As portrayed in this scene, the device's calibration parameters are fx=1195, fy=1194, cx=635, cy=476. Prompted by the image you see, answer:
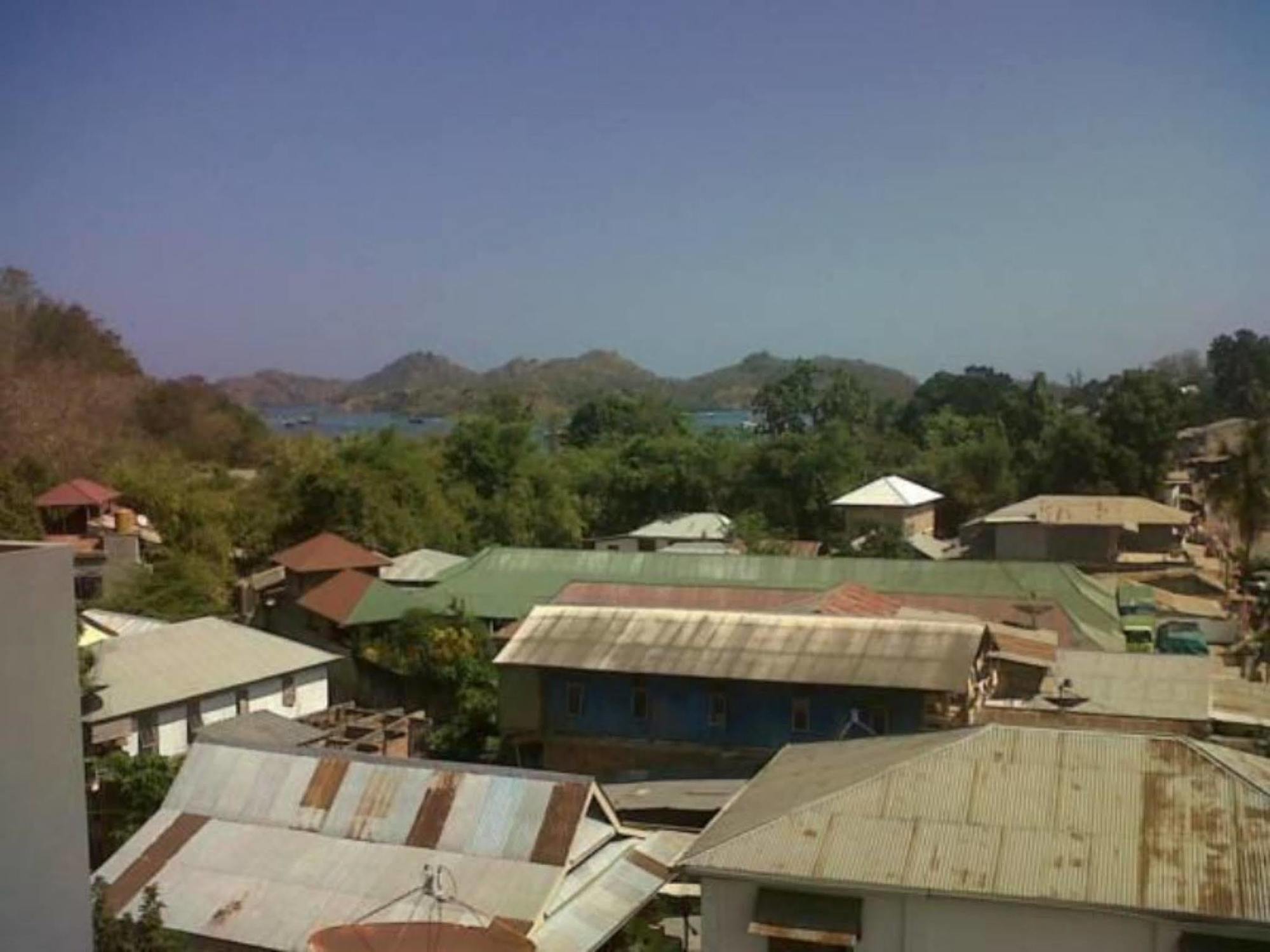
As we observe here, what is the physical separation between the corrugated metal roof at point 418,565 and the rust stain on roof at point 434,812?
15707mm

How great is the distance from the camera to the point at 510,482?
4003 cm

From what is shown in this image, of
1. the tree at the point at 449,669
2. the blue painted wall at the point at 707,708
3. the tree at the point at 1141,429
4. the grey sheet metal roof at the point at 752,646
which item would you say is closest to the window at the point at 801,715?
the blue painted wall at the point at 707,708

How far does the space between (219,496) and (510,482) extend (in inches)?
A: 398

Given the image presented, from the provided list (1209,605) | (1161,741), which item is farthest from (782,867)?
(1209,605)

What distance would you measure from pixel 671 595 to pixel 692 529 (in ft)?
41.7

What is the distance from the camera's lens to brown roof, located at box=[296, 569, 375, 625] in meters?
24.3

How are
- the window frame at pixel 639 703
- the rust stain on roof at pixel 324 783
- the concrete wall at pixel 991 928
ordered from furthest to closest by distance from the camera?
1. the window frame at pixel 639 703
2. the rust stain on roof at pixel 324 783
3. the concrete wall at pixel 991 928

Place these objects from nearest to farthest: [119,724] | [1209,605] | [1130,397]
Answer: [119,724] → [1209,605] → [1130,397]

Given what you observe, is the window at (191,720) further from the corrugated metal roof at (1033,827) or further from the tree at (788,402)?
the tree at (788,402)

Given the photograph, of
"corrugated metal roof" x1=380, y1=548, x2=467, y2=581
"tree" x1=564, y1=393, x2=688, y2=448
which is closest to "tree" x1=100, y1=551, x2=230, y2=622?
"corrugated metal roof" x1=380, y1=548, x2=467, y2=581

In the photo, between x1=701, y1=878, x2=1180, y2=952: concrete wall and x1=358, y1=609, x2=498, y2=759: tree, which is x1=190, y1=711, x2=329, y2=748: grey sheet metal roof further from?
x1=701, y1=878, x2=1180, y2=952: concrete wall

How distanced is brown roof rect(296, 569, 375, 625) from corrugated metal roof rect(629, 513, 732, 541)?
48.1 feet

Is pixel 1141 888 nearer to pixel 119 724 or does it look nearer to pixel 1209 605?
pixel 119 724

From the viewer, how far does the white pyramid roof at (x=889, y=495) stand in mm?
40812
